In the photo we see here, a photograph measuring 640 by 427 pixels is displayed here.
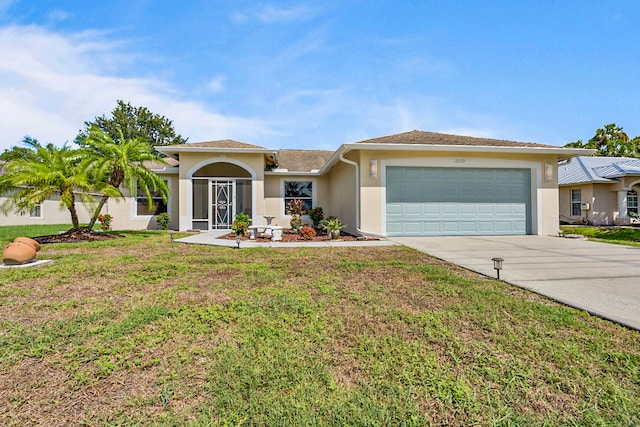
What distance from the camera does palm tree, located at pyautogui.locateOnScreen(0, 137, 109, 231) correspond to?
10.1 meters

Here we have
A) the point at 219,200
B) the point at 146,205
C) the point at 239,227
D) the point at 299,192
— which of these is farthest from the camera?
the point at 299,192

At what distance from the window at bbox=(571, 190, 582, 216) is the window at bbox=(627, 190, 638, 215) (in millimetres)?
2548

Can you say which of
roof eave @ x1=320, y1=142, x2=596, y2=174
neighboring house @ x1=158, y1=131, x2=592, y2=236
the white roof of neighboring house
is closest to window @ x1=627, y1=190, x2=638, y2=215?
the white roof of neighboring house

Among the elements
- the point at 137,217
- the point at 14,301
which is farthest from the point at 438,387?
the point at 137,217

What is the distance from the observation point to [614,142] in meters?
33.0

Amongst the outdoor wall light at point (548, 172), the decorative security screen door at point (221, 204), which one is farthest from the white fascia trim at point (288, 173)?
the outdoor wall light at point (548, 172)

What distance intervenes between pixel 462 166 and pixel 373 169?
11.4 ft

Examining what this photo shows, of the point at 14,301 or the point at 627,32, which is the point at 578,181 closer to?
the point at 627,32

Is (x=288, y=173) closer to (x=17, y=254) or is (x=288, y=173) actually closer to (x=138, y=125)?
(x=17, y=254)

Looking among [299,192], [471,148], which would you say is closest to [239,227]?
[299,192]

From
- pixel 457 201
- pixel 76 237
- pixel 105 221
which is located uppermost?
pixel 457 201

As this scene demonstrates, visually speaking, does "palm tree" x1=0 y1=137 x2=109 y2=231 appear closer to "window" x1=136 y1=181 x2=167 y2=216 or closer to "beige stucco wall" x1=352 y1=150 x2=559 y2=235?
"window" x1=136 y1=181 x2=167 y2=216

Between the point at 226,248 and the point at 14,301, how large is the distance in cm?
491

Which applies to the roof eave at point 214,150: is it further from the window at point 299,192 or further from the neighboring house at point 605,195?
the neighboring house at point 605,195
